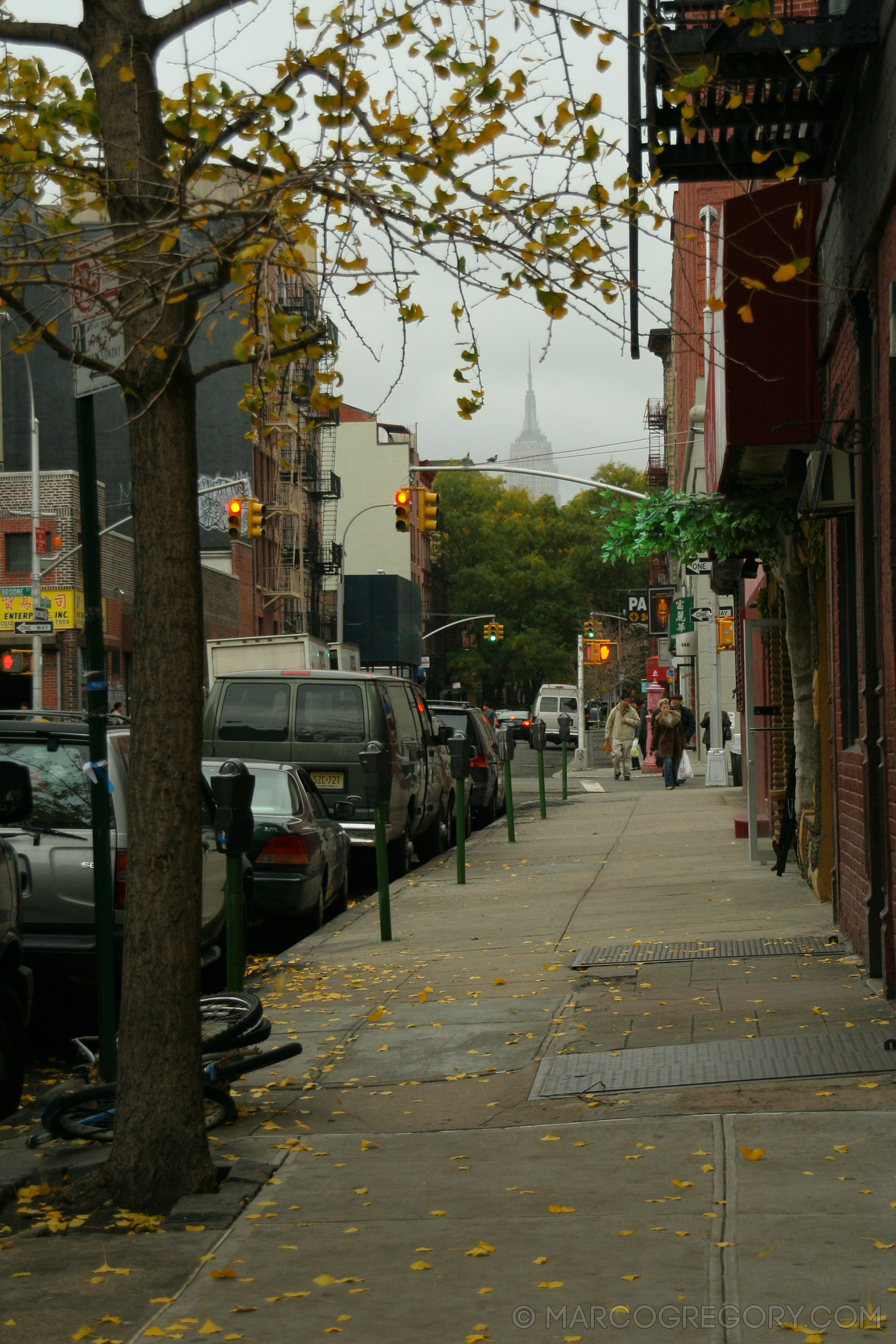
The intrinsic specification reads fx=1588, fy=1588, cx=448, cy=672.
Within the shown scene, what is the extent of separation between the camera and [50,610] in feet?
106

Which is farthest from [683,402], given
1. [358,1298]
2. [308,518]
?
[358,1298]

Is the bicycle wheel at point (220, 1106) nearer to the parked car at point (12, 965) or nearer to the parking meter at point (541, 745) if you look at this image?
the parked car at point (12, 965)

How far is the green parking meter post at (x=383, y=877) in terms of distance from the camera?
456 inches

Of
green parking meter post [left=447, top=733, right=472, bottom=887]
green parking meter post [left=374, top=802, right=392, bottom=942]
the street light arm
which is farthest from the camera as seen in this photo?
the street light arm

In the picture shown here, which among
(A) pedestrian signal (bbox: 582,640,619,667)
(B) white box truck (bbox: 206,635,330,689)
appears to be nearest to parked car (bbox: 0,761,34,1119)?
(B) white box truck (bbox: 206,635,330,689)

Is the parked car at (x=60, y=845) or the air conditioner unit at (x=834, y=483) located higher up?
the air conditioner unit at (x=834, y=483)

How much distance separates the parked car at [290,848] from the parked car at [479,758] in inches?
431

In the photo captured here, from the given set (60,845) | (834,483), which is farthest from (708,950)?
(60,845)

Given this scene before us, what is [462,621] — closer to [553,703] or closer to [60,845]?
[553,703]

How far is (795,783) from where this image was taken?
44.5 feet

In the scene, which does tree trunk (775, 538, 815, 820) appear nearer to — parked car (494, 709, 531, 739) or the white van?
parked car (494, 709, 531, 739)

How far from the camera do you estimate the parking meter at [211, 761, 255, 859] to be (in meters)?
8.00

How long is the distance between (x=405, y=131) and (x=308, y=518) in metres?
62.2

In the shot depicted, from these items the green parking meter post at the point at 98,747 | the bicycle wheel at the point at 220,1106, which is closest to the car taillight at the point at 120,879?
the green parking meter post at the point at 98,747
